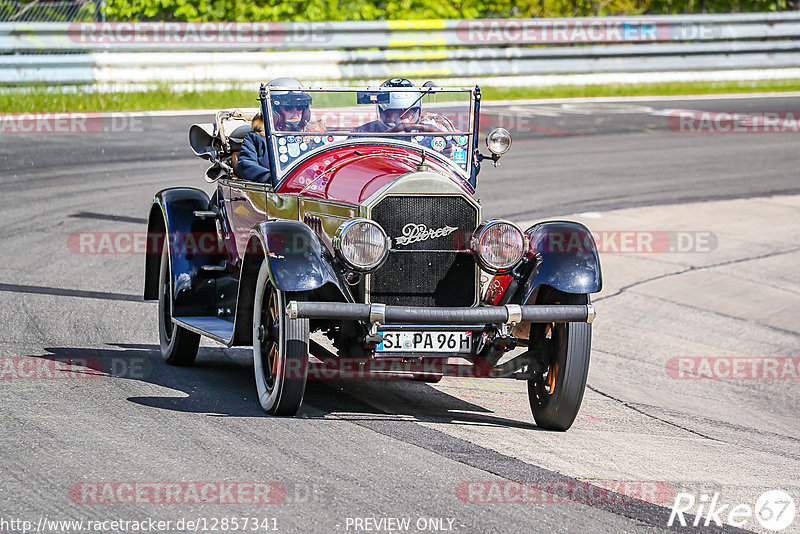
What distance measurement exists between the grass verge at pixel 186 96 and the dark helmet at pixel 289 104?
1127 centimetres

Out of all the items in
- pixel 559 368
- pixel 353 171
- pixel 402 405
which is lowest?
pixel 402 405

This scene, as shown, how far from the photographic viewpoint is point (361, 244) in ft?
19.7

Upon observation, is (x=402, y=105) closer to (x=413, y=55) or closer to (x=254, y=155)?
(x=254, y=155)

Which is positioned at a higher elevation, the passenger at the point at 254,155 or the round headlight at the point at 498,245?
the passenger at the point at 254,155

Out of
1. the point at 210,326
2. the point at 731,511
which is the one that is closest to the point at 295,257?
the point at 210,326

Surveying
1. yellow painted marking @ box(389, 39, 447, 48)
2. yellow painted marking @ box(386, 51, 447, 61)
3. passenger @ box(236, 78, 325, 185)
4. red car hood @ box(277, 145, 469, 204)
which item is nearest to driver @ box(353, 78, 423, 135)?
red car hood @ box(277, 145, 469, 204)

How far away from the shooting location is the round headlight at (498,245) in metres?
6.18

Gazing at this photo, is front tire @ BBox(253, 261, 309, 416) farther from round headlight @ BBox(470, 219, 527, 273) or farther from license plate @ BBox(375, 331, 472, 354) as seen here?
round headlight @ BBox(470, 219, 527, 273)

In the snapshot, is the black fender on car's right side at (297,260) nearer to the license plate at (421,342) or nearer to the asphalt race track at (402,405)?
the license plate at (421,342)

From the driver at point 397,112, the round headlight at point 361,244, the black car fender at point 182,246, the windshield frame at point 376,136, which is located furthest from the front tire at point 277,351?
the driver at point 397,112

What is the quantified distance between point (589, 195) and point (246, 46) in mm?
8194

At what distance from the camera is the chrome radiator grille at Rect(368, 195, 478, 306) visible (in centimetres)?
621

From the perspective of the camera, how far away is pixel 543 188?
14508mm

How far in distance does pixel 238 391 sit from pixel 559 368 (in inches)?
73.4
